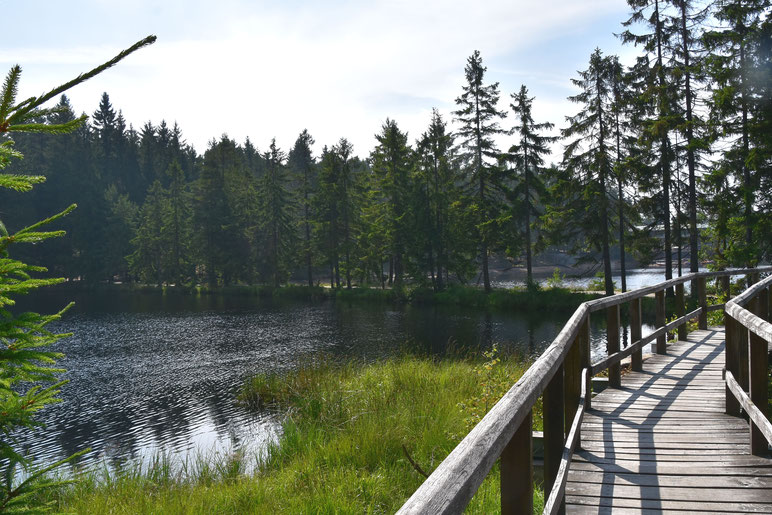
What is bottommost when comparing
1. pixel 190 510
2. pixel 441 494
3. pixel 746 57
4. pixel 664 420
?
pixel 190 510

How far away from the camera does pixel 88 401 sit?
53.1ft

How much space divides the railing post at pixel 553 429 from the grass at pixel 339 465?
7.52ft

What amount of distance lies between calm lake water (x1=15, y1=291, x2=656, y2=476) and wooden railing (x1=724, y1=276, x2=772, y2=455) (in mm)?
7387

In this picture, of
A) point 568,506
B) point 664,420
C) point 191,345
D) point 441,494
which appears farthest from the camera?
point 191,345

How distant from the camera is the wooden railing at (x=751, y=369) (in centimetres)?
421

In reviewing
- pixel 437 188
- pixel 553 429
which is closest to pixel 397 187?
pixel 437 188

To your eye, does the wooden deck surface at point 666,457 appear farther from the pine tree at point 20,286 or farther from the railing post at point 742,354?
the pine tree at point 20,286

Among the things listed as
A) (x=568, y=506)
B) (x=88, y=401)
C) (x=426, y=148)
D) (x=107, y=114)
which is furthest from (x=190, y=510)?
(x=107, y=114)

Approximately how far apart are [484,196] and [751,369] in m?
36.9

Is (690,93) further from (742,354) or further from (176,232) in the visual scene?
(176,232)

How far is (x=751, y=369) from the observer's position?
4633 millimetres

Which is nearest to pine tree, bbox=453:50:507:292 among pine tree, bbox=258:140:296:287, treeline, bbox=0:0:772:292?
treeline, bbox=0:0:772:292

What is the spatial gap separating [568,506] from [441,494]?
3.06m

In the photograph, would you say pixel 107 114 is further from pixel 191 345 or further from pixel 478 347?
pixel 478 347
